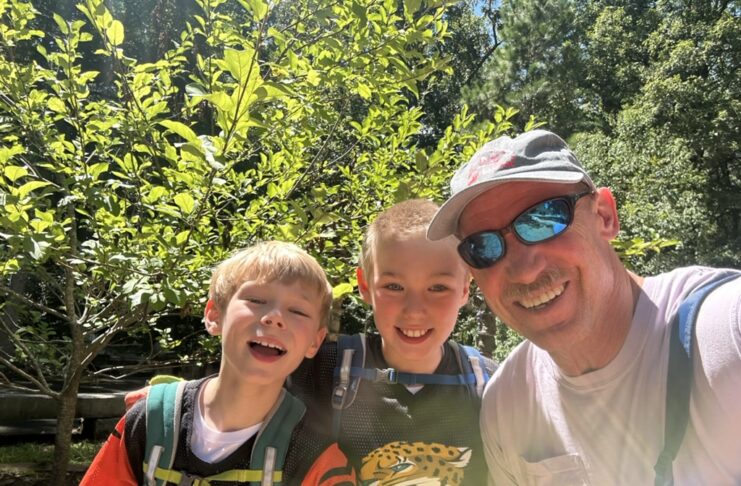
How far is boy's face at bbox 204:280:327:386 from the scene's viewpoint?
5.22 feet

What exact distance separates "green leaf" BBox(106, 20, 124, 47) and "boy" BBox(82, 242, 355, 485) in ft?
3.41

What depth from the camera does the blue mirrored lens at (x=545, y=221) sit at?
139 cm

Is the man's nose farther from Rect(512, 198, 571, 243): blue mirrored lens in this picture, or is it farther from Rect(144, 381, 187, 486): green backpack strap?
Rect(144, 381, 187, 486): green backpack strap

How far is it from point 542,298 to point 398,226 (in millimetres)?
636

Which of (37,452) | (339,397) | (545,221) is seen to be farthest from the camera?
(37,452)

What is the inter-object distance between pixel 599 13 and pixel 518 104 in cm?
812

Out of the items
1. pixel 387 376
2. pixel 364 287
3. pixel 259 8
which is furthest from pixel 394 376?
pixel 259 8

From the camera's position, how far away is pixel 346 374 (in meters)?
1.78

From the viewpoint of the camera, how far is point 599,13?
865 inches

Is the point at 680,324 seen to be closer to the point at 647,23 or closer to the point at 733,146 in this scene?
the point at 733,146

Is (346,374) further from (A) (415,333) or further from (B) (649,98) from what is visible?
(B) (649,98)

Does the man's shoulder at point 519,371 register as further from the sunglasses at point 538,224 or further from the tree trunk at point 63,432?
the tree trunk at point 63,432

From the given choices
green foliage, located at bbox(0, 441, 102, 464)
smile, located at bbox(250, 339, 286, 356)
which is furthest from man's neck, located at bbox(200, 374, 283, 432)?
green foliage, located at bbox(0, 441, 102, 464)

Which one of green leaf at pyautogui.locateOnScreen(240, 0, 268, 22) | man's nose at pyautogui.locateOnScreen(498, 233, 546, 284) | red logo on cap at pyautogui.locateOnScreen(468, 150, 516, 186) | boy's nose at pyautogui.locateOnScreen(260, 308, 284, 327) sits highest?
green leaf at pyautogui.locateOnScreen(240, 0, 268, 22)
